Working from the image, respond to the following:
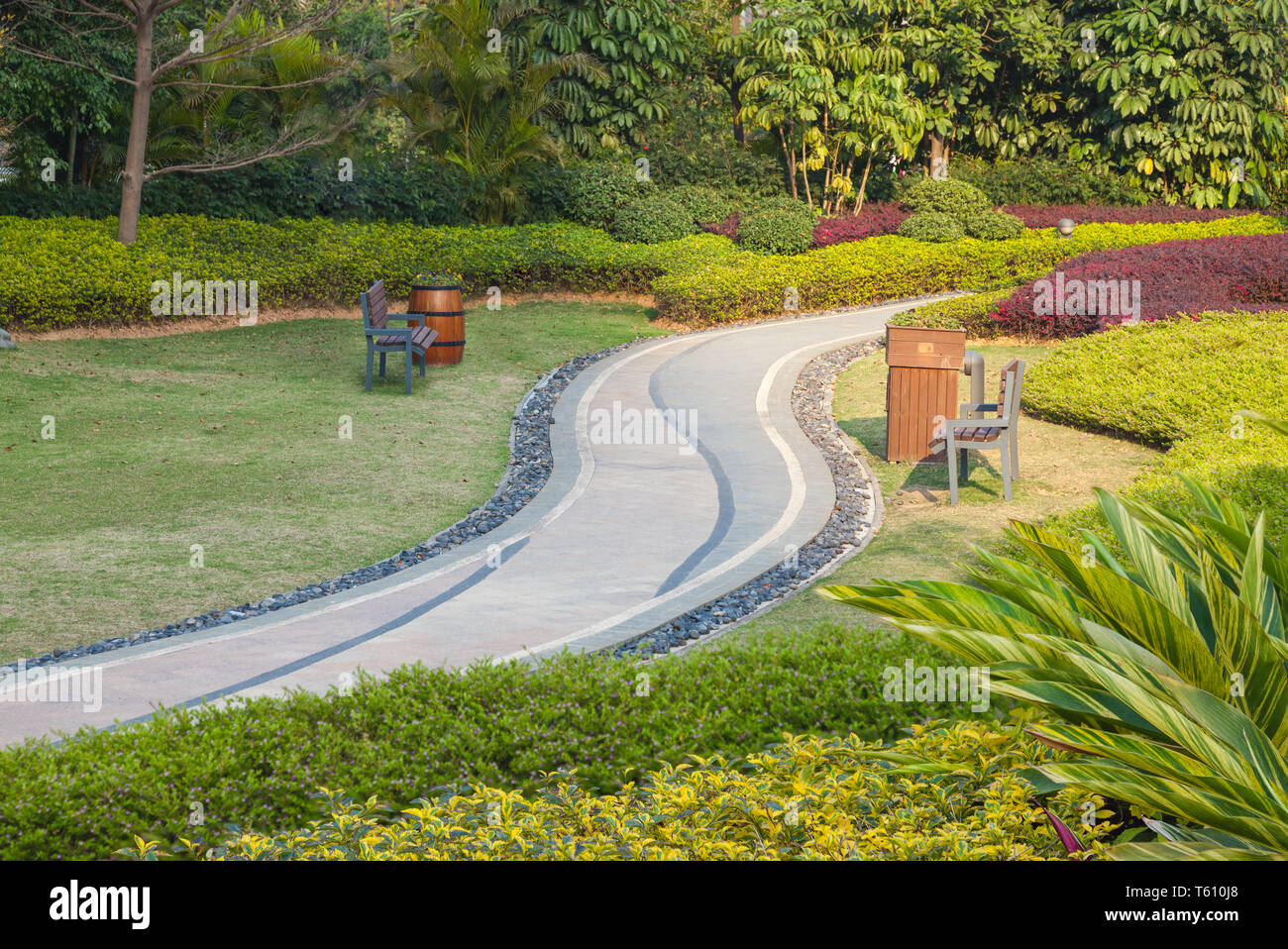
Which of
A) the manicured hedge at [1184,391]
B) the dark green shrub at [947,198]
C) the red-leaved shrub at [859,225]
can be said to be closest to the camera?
the manicured hedge at [1184,391]

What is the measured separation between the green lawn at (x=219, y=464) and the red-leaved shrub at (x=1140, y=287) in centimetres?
611

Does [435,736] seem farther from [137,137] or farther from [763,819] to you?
[137,137]

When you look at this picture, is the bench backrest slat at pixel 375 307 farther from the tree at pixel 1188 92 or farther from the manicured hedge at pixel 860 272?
the tree at pixel 1188 92

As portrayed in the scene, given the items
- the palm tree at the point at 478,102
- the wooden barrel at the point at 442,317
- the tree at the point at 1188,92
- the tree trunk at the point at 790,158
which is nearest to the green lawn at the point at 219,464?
the wooden barrel at the point at 442,317

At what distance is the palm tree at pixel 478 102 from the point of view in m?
20.8

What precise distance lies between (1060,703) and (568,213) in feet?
66.9

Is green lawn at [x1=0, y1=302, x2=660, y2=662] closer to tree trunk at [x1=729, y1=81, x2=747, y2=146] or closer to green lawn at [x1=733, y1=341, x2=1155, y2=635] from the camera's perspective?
green lawn at [x1=733, y1=341, x2=1155, y2=635]

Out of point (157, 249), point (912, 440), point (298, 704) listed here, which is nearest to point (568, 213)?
point (157, 249)

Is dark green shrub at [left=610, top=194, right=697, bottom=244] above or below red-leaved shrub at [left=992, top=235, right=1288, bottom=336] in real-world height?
above

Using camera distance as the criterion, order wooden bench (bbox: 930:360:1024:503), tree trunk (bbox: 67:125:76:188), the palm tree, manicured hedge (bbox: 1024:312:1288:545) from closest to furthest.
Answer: manicured hedge (bbox: 1024:312:1288:545) → wooden bench (bbox: 930:360:1024:503) → tree trunk (bbox: 67:125:76:188) → the palm tree

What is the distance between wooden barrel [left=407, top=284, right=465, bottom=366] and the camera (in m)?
14.3

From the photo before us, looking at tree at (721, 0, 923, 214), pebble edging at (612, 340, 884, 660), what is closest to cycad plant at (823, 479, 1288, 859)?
pebble edging at (612, 340, 884, 660)

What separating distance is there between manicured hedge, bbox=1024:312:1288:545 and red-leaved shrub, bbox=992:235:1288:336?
6.18ft
